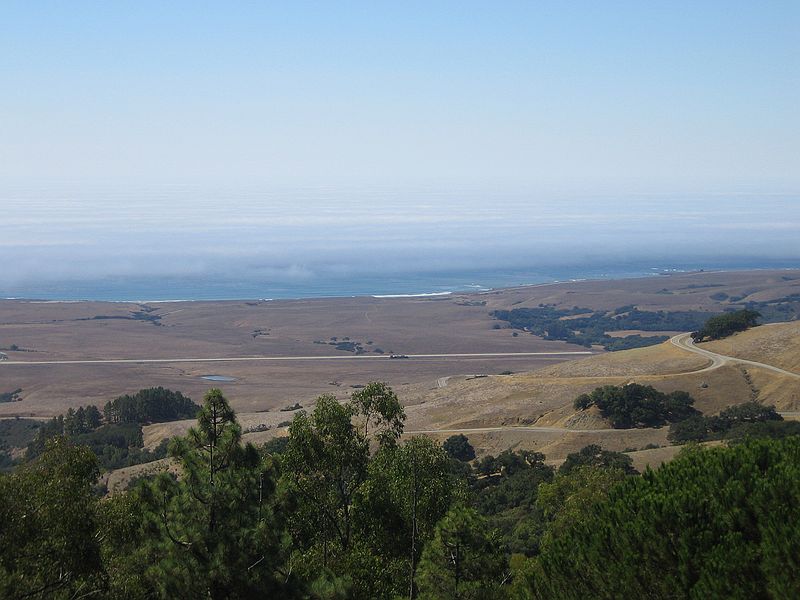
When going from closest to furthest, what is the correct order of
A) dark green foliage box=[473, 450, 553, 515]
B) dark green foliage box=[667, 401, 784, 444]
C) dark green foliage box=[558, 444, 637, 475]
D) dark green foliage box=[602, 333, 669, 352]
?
dark green foliage box=[473, 450, 553, 515] → dark green foliage box=[558, 444, 637, 475] → dark green foliage box=[667, 401, 784, 444] → dark green foliage box=[602, 333, 669, 352]

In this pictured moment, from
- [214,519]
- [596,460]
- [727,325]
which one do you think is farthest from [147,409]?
[214,519]

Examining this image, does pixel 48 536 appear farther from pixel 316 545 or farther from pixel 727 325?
pixel 727 325

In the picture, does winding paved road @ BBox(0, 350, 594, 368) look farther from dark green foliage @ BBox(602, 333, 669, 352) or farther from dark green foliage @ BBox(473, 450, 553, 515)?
dark green foliage @ BBox(473, 450, 553, 515)

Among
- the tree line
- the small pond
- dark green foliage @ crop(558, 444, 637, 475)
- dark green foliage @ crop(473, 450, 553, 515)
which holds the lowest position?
the small pond

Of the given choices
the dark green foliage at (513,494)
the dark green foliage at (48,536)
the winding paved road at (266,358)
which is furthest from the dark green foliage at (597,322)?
the dark green foliage at (48,536)

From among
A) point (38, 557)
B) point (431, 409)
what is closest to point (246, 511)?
point (38, 557)

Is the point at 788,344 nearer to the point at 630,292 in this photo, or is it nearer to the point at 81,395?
the point at 81,395

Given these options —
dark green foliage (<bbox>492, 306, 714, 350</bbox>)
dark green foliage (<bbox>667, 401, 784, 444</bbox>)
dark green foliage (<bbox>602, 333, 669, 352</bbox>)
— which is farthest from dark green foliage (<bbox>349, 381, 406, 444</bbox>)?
dark green foliage (<bbox>492, 306, 714, 350</bbox>)
